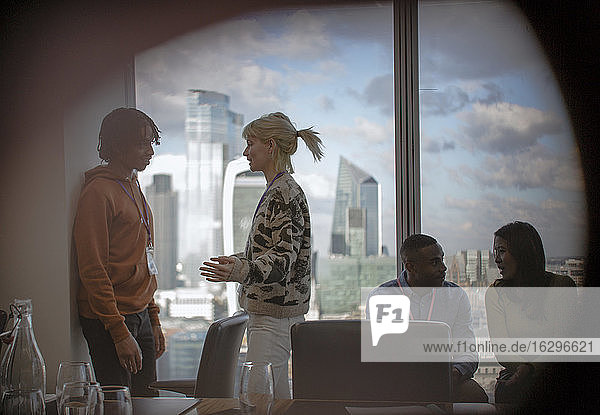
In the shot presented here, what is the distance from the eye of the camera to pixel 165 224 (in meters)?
3.68

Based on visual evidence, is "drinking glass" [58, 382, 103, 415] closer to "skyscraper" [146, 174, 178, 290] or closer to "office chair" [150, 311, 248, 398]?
"office chair" [150, 311, 248, 398]

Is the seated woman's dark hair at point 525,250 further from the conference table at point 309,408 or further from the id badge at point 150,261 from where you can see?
the conference table at point 309,408

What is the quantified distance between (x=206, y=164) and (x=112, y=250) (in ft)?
3.59

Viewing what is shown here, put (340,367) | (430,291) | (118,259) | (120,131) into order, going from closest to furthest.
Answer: (340,367) → (118,259) → (120,131) → (430,291)

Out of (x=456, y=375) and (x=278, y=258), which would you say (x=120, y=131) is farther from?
(x=456, y=375)

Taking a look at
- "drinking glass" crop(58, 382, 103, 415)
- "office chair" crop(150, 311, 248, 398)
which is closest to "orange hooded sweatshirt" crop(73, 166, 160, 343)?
"office chair" crop(150, 311, 248, 398)

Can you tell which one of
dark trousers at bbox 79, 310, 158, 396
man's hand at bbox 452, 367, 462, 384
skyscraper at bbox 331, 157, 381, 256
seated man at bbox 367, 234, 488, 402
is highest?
skyscraper at bbox 331, 157, 381, 256

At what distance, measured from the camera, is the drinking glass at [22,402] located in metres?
1.09

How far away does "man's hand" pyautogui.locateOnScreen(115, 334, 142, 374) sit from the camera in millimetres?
2467

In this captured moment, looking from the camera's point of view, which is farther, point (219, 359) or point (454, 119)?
point (454, 119)

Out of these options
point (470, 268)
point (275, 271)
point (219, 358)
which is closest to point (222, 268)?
point (275, 271)

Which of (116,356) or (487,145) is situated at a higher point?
(487,145)

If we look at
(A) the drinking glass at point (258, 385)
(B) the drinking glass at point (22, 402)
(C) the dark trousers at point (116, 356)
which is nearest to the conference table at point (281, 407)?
(A) the drinking glass at point (258, 385)

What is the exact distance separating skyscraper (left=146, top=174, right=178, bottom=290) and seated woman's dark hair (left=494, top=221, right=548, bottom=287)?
1.77 m
